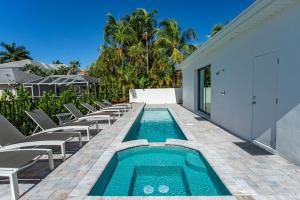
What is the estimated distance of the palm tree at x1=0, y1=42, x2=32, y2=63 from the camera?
45.6m

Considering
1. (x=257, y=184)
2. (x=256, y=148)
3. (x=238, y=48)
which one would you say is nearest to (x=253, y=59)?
(x=238, y=48)

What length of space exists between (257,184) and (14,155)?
4271mm

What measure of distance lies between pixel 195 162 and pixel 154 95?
1692 centimetres

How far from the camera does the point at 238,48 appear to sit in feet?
23.7

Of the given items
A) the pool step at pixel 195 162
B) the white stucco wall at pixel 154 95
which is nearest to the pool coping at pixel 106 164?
the pool step at pixel 195 162

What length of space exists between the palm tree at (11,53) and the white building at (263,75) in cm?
4939

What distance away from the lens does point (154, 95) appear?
2195cm

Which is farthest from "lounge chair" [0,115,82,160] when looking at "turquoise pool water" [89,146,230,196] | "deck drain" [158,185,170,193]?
"deck drain" [158,185,170,193]

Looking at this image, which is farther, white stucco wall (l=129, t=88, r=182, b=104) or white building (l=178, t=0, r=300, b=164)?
white stucco wall (l=129, t=88, r=182, b=104)

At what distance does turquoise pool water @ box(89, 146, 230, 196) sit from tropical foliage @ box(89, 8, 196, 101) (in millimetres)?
15303

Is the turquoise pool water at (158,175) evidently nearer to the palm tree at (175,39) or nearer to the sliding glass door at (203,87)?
the sliding glass door at (203,87)

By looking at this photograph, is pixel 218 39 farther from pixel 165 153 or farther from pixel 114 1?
pixel 114 1

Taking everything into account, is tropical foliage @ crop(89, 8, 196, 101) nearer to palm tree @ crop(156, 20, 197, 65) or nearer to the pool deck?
palm tree @ crop(156, 20, 197, 65)

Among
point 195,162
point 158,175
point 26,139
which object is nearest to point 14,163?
point 26,139
